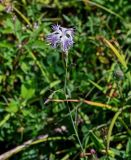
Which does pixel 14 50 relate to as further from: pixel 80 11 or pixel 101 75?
pixel 80 11

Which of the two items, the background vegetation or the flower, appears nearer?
the flower

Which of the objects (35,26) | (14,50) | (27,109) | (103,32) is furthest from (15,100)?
(103,32)

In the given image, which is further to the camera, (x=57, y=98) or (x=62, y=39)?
(x=57, y=98)

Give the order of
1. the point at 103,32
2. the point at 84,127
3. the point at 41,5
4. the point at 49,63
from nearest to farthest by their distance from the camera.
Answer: the point at 84,127 → the point at 49,63 → the point at 103,32 → the point at 41,5

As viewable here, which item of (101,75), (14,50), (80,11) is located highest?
(80,11)

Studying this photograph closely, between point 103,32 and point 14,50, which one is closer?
point 14,50

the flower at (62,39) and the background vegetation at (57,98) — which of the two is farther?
the background vegetation at (57,98)

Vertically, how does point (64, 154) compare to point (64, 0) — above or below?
below

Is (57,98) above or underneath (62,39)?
underneath
